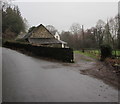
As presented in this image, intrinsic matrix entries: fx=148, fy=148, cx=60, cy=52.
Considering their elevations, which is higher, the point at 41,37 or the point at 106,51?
the point at 41,37

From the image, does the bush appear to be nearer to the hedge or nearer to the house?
the hedge

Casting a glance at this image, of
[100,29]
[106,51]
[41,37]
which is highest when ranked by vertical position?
[100,29]

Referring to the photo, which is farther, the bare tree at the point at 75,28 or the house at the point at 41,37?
the bare tree at the point at 75,28

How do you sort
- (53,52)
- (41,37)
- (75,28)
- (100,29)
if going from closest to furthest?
(53,52) → (41,37) → (100,29) → (75,28)

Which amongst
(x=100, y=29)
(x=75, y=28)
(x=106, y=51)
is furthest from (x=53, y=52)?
(x=75, y=28)

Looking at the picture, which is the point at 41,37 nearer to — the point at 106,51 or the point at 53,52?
the point at 53,52

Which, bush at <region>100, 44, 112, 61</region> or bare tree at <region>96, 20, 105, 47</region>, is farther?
bare tree at <region>96, 20, 105, 47</region>

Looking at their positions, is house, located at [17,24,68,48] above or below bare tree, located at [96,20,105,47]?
below

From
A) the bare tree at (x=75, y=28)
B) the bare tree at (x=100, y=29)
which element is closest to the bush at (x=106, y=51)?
the bare tree at (x=100, y=29)

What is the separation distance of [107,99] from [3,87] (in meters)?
4.85

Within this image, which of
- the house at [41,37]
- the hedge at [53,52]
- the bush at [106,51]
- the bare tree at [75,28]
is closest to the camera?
the hedge at [53,52]

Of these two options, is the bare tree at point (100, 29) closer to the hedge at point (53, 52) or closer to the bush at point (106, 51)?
the bush at point (106, 51)

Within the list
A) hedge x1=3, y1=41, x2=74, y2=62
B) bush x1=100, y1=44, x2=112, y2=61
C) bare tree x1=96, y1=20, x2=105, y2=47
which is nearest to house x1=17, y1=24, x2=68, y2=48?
hedge x1=3, y1=41, x2=74, y2=62

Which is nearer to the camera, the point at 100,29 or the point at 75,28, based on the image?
the point at 100,29
